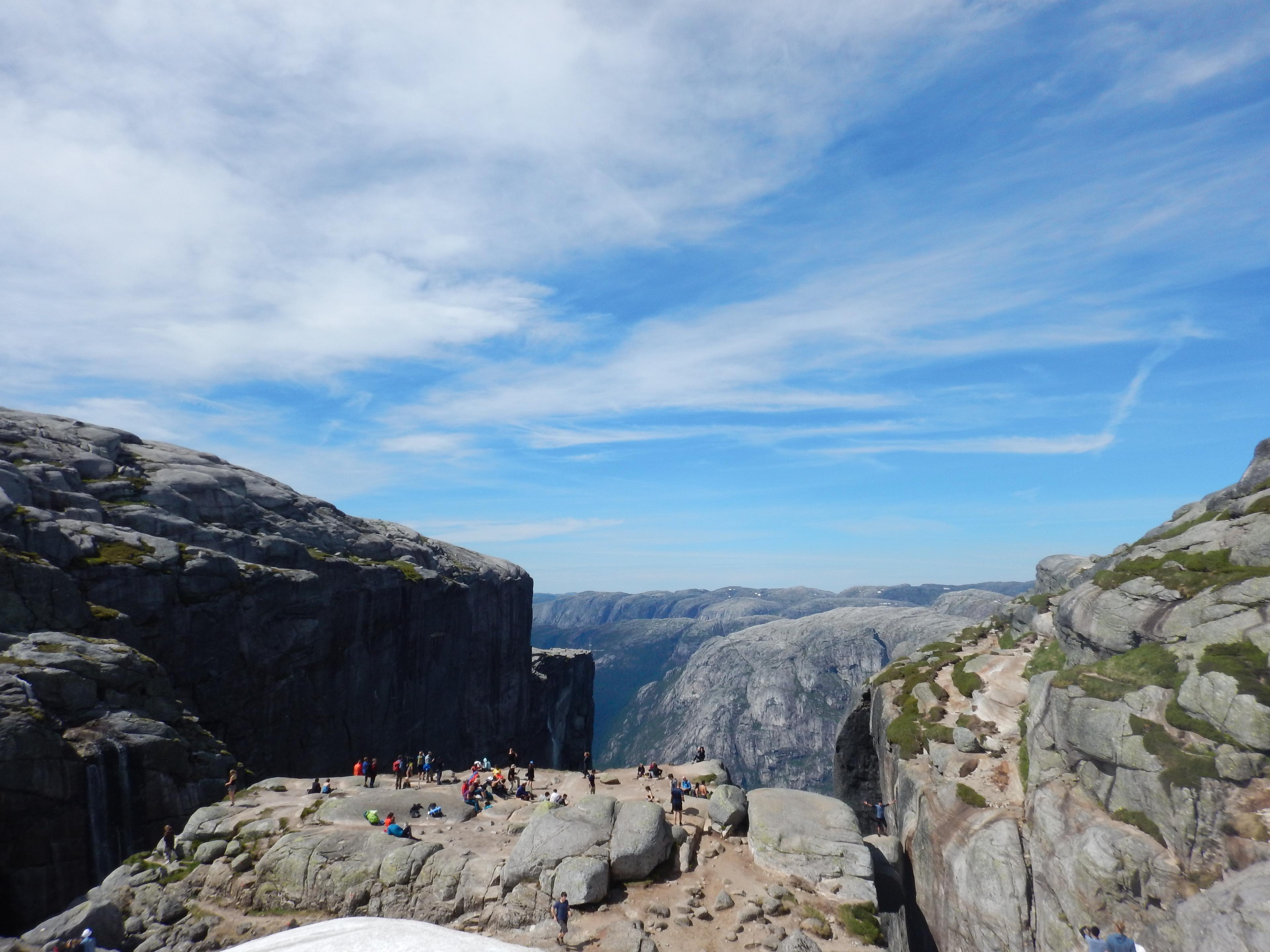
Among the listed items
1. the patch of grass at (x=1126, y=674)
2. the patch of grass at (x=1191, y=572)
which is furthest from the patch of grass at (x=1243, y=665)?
the patch of grass at (x=1191, y=572)

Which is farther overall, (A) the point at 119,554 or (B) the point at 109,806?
(A) the point at 119,554

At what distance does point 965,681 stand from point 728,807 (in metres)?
36.0

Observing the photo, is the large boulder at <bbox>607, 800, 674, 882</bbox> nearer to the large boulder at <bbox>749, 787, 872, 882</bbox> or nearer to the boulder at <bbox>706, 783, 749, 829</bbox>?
the boulder at <bbox>706, 783, 749, 829</bbox>

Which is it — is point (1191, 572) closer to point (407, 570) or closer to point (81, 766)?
point (81, 766)

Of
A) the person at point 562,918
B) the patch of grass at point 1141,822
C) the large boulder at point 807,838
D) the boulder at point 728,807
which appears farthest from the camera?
the boulder at point 728,807

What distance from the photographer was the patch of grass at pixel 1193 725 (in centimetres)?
3300

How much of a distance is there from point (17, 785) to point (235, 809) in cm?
1339

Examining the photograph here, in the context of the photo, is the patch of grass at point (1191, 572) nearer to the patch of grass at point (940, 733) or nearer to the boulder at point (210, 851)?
the patch of grass at point (940, 733)

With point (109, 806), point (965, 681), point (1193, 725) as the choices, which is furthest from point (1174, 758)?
point (109, 806)

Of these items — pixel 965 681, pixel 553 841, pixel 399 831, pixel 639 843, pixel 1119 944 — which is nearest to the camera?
pixel 1119 944

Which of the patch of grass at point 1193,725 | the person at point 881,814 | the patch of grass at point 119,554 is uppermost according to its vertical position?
the patch of grass at point 119,554

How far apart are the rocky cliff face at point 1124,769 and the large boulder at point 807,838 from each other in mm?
11403

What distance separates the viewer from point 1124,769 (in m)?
36.2

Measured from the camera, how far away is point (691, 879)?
3312 cm
